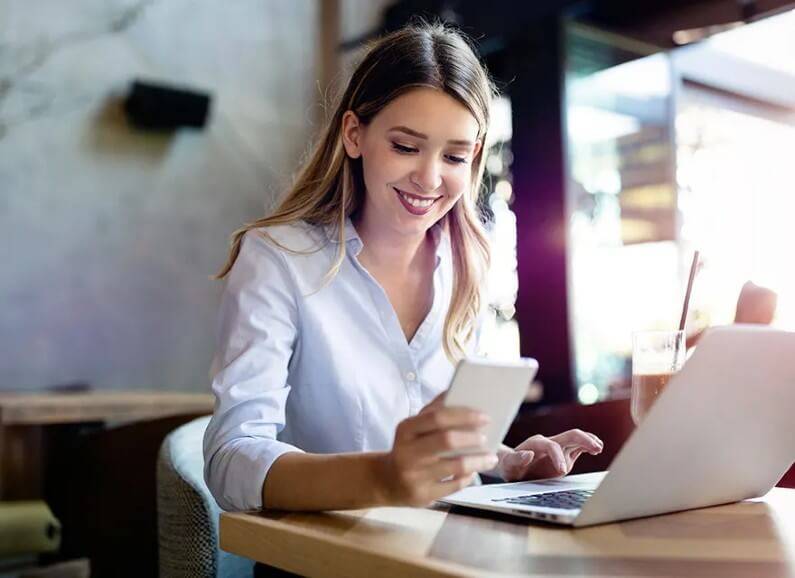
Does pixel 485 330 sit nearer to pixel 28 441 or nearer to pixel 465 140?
pixel 465 140

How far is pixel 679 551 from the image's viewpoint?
2.64 ft

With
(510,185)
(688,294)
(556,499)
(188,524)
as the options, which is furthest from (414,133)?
(510,185)

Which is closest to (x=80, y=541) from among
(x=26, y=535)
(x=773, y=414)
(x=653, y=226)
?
(x=26, y=535)

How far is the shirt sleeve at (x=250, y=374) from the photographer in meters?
1.01

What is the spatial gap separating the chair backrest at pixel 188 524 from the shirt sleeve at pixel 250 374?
0.22 m

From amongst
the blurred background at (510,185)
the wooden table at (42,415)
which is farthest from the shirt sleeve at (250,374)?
the blurred background at (510,185)

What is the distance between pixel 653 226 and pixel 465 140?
270 cm

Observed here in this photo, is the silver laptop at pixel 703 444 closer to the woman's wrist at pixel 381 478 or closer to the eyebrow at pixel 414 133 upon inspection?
the woman's wrist at pixel 381 478

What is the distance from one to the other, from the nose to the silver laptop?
43cm

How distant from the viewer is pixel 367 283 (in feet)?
4.42

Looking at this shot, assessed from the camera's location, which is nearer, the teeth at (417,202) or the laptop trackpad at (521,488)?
the laptop trackpad at (521,488)

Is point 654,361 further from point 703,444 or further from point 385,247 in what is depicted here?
point 385,247

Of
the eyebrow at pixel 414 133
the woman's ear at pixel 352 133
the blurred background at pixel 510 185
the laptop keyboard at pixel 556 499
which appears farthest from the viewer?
the blurred background at pixel 510 185

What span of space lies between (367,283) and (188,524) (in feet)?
1.47
